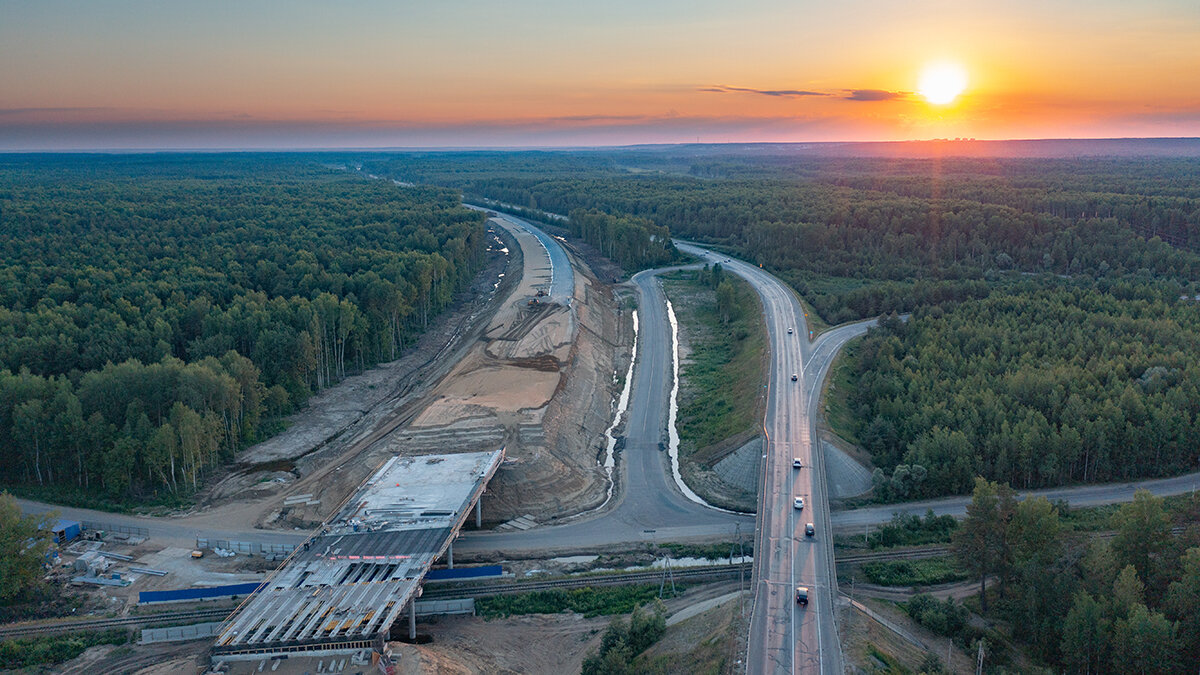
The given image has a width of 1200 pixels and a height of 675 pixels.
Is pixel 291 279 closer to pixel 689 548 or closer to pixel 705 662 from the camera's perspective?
pixel 689 548

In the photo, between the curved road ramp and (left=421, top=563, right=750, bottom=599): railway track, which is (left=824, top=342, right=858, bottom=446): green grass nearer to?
(left=421, top=563, right=750, bottom=599): railway track

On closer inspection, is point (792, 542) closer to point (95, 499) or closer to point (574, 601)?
point (574, 601)

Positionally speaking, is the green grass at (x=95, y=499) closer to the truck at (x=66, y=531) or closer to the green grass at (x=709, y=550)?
the truck at (x=66, y=531)

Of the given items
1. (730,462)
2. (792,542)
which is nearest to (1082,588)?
(792,542)

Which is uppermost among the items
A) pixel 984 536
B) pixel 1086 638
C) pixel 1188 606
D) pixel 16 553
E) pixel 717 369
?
pixel 1188 606

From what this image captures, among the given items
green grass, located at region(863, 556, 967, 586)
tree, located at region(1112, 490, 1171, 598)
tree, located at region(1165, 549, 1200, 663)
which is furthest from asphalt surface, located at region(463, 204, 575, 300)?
tree, located at region(1165, 549, 1200, 663)

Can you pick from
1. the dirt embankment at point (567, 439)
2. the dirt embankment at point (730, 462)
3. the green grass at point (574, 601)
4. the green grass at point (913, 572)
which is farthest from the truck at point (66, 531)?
the green grass at point (913, 572)
